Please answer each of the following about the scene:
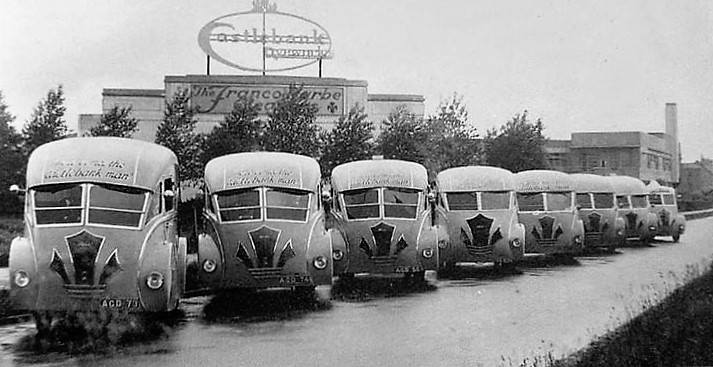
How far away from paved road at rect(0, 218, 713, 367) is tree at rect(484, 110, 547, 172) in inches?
803

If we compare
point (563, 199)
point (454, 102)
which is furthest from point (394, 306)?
point (454, 102)

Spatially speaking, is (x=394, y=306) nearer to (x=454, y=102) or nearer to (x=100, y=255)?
(x=100, y=255)

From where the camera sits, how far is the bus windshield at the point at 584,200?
2205cm

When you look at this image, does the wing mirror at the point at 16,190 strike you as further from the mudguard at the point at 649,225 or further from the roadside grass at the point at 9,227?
the mudguard at the point at 649,225

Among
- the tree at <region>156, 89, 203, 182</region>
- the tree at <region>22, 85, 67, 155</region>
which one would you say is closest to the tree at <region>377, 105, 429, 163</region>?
the tree at <region>156, 89, 203, 182</region>

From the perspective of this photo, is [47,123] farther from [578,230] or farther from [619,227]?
[619,227]

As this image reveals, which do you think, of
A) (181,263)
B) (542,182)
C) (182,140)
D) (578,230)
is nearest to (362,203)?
(181,263)

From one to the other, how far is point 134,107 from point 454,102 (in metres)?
16.8

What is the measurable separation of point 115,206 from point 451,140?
24643mm

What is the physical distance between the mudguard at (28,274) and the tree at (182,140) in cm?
1644

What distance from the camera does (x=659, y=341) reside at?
271 inches

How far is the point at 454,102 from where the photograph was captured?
35.9 metres

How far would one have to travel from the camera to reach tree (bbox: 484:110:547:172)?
36.1 m

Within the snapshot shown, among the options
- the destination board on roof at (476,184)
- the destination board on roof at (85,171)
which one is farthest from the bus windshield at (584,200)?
the destination board on roof at (85,171)
